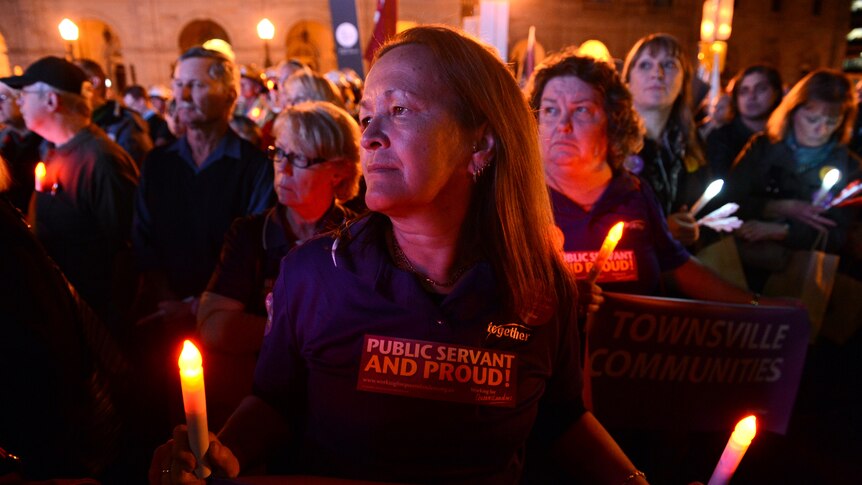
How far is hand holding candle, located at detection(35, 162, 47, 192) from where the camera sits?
11.6 ft

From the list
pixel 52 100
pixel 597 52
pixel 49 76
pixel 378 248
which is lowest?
pixel 378 248

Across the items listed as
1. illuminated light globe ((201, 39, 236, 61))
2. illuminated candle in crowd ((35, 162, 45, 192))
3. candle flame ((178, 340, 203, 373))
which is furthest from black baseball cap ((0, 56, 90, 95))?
candle flame ((178, 340, 203, 373))

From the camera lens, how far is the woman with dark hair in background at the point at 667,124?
11.8ft

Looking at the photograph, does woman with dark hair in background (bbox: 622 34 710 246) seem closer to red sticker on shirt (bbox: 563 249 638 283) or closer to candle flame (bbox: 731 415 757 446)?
red sticker on shirt (bbox: 563 249 638 283)

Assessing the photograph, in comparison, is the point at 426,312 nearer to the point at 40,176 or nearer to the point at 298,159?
the point at 298,159

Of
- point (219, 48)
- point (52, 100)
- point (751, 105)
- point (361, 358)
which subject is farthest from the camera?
point (751, 105)

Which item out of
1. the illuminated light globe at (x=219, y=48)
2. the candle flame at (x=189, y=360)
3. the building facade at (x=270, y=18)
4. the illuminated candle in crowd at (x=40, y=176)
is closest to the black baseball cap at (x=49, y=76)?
the illuminated candle in crowd at (x=40, y=176)

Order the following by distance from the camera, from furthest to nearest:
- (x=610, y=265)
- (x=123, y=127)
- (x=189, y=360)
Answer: (x=123, y=127) → (x=610, y=265) → (x=189, y=360)

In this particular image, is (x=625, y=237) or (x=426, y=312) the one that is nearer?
(x=426, y=312)

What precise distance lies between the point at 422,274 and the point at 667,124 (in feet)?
9.87

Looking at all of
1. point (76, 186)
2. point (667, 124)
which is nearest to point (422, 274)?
point (667, 124)

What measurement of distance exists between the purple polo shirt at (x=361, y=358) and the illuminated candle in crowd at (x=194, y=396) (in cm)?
44

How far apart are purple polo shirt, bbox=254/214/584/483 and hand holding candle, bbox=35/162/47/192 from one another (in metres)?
3.03

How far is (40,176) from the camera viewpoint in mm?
3588
